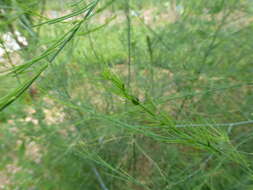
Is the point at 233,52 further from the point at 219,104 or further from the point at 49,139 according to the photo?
the point at 49,139

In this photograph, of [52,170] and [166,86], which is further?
[52,170]

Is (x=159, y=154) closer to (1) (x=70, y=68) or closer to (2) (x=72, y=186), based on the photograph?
(2) (x=72, y=186)

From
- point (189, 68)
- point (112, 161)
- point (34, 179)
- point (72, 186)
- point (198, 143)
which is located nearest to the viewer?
point (198, 143)

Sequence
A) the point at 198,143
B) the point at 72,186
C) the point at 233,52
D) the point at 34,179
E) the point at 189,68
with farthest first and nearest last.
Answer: the point at 233,52
the point at 34,179
the point at 72,186
the point at 189,68
the point at 198,143

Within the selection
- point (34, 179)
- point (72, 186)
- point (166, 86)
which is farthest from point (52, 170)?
point (166, 86)

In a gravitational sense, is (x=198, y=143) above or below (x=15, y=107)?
above

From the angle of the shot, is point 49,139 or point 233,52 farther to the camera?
point 233,52

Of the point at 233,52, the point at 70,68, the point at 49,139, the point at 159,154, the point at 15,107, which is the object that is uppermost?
the point at 70,68

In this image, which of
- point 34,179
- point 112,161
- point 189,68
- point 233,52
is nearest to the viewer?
point 189,68

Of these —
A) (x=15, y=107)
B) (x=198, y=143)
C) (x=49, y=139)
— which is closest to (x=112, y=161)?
(x=49, y=139)
